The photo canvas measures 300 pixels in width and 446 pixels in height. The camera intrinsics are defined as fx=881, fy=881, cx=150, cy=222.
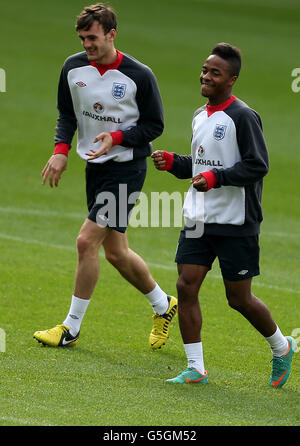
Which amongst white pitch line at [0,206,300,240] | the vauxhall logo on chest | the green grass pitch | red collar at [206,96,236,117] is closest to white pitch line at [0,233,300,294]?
the green grass pitch

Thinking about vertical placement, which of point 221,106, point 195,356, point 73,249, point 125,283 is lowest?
point 73,249

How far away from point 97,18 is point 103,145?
945 mm

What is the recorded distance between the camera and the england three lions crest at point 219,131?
575cm

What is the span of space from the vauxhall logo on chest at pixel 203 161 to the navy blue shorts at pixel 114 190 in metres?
0.98

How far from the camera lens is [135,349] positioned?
6887mm

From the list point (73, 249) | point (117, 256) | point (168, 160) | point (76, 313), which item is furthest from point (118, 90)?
point (73, 249)

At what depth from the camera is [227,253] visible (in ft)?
19.2

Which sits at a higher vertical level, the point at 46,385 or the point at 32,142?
the point at 46,385

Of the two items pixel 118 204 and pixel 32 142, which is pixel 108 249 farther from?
pixel 32 142

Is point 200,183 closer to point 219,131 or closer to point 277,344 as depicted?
point 219,131

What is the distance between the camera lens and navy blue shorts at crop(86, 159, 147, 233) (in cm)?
668

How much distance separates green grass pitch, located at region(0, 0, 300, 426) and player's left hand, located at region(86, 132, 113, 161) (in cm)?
149
